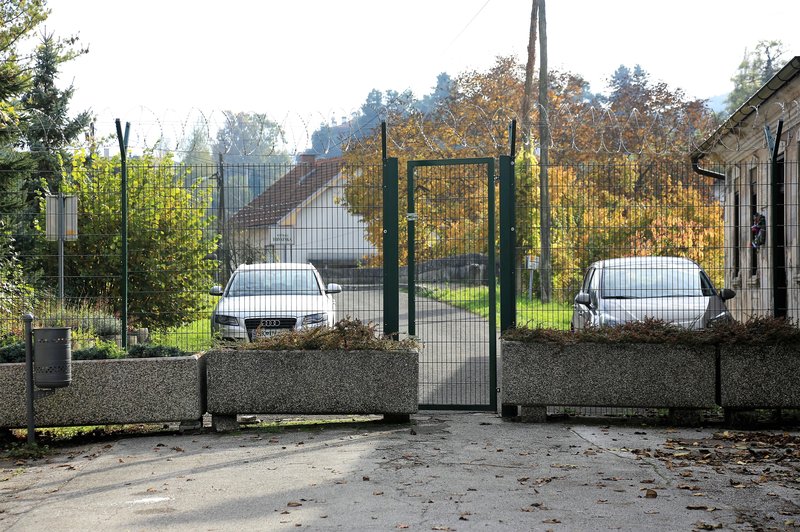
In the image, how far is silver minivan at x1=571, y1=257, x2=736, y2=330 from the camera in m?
11.3

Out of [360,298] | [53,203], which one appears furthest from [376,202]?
[53,203]

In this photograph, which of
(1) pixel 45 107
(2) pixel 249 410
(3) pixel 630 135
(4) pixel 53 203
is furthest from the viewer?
(3) pixel 630 135

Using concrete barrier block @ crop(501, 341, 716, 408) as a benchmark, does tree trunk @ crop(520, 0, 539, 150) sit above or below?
above

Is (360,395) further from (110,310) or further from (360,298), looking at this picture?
(110,310)

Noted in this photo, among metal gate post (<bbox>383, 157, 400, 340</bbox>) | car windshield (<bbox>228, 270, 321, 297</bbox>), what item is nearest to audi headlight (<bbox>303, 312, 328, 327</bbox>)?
car windshield (<bbox>228, 270, 321, 297</bbox>)

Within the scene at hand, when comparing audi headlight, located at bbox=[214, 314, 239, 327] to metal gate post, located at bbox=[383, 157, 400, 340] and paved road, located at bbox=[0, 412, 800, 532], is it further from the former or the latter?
Answer: metal gate post, located at bbox=[383, 157, 400, 340]

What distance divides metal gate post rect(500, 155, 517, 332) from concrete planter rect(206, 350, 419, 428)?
1374 millimetres

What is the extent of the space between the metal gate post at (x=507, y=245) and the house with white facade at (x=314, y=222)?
4.67ft

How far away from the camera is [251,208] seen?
11602mm

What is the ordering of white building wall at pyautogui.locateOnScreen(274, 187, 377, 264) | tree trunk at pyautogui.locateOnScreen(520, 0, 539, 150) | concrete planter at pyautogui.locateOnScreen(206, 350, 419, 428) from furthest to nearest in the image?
1. tree trunk at pyautogui.locateOnScreen(520, 0, 539, 150)
2. white building wall at pyautogui.locateOnScreen(274, 187, 377, 264)
3. concrete planter at pyautogui.locateOnScreen(206, 350, 419, 428)

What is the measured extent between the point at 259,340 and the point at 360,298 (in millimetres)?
1300

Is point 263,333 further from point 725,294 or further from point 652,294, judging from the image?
point 725,294

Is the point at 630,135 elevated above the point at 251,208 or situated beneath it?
elevated above

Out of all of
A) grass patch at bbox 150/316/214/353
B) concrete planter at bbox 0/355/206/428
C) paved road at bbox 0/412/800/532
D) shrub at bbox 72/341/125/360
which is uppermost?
grass patch at bbox 150/316/214/353
